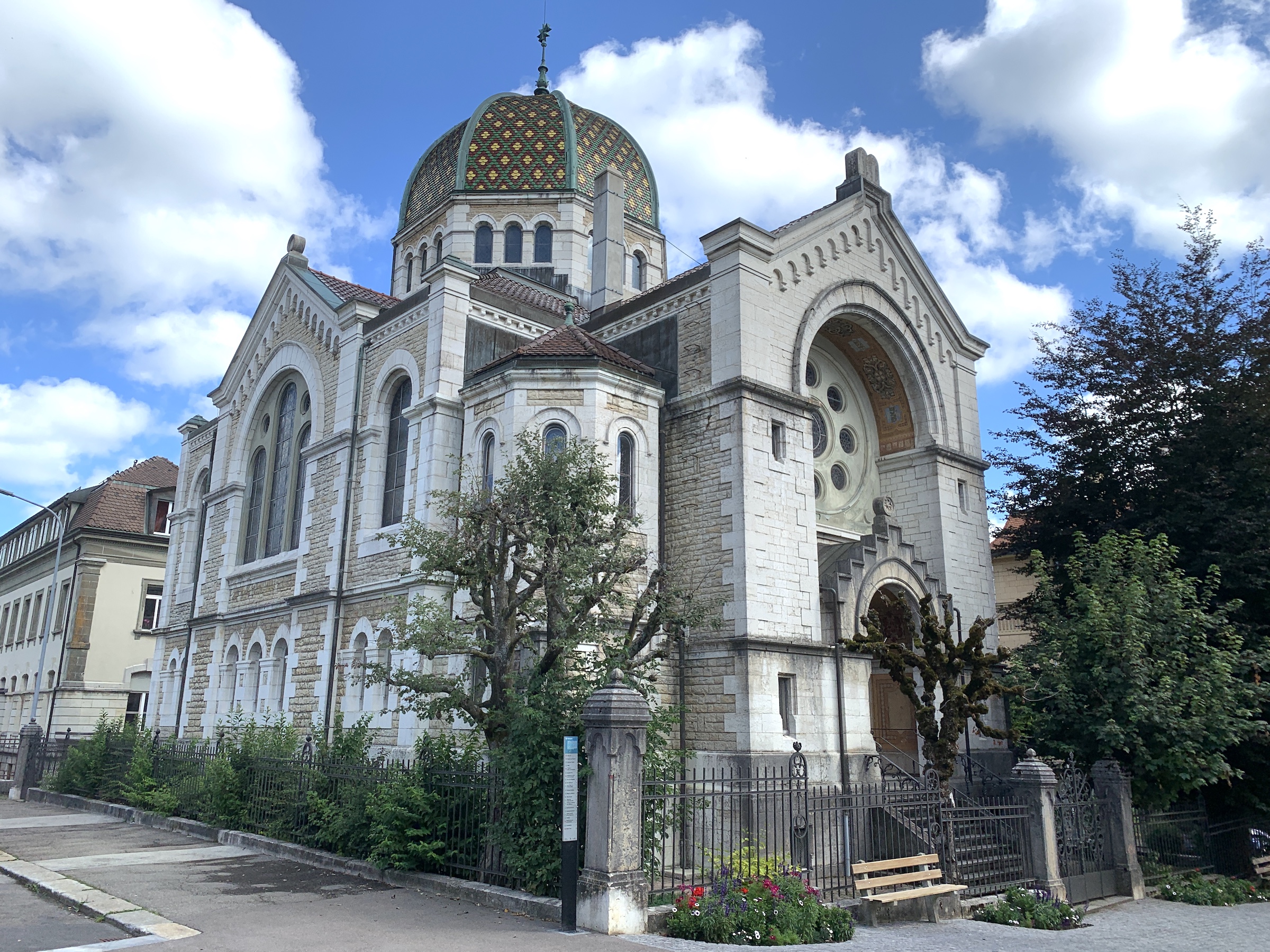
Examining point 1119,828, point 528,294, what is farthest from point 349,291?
point 1119,828

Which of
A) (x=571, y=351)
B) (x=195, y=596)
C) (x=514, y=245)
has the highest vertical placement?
(x=514, y=245)

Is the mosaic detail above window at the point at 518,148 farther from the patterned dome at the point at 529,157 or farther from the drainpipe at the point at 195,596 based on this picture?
the drainpipe at the point at 195,596

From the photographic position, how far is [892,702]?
67.9ft

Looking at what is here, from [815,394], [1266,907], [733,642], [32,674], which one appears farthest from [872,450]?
[32,674]

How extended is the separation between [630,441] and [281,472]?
39.8ft

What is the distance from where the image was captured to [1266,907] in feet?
48.9

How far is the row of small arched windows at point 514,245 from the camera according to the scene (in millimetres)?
29672

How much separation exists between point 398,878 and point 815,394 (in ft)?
46.0

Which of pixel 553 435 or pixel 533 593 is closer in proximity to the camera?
pixel 533 593

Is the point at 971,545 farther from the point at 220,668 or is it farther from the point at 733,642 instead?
the point at 220,668

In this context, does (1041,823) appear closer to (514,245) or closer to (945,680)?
(945,680)

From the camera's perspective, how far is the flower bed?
376 inches

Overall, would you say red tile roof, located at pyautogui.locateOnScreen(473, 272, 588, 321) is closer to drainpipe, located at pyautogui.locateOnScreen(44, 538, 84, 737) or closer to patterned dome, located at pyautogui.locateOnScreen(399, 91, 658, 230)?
patterned dome, located at pyautogui.locateOnScreen(399, 91, 658, 230)

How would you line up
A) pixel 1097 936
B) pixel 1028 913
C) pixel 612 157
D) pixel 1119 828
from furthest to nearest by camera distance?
1. pixel 612 157
2. pixel 1119 828
3. pixel 1028 913
4. pixel 1097 936
